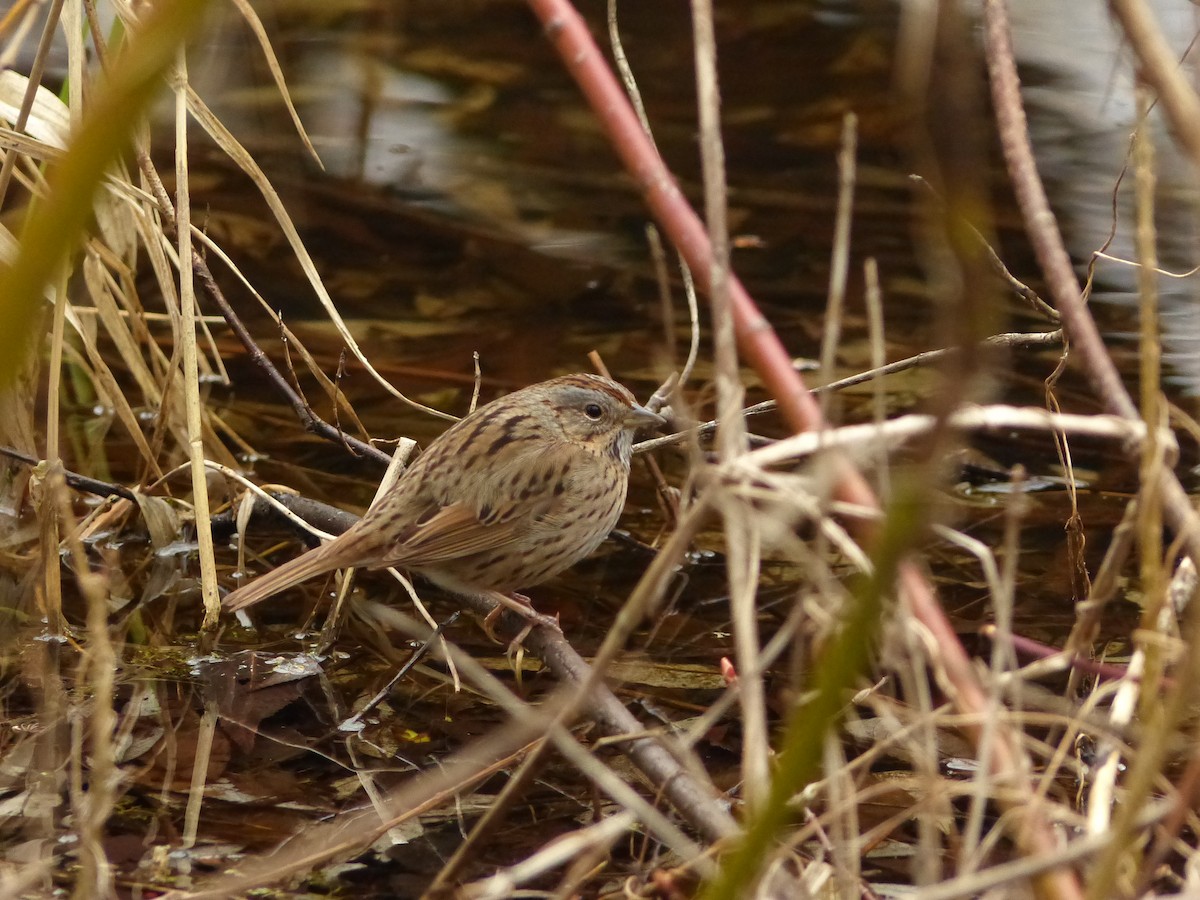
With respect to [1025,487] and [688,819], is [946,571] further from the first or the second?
[688,819]

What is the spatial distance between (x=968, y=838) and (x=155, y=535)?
153 inches

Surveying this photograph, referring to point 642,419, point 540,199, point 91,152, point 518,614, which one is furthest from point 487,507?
point 540,199

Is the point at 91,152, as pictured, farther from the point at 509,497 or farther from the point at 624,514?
the point at 624,514

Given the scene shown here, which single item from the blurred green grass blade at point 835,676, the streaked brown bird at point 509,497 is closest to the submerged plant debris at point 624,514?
the blurred green grass blade at point 835,676

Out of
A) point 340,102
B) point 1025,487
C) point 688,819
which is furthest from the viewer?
point 340,102

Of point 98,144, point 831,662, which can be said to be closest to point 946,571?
point 831,662

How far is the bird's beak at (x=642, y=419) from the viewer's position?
5.30 meters

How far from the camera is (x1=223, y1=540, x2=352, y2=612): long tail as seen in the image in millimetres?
4520

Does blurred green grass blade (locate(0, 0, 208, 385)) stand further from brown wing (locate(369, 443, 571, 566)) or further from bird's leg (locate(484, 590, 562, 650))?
brown wing (locate(369, 443, 571, 566))

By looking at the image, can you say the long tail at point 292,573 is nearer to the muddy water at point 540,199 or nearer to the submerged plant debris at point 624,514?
the submerged plant debris at point 624,514

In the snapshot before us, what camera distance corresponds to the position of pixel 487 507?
5105 mm

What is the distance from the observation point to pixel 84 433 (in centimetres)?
660

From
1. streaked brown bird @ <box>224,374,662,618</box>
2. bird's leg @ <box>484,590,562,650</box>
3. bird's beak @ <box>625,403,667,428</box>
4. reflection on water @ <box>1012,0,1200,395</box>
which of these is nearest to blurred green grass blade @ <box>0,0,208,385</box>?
bird's leg @ <box>484,590,562,650</box>

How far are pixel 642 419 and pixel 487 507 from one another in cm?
67
